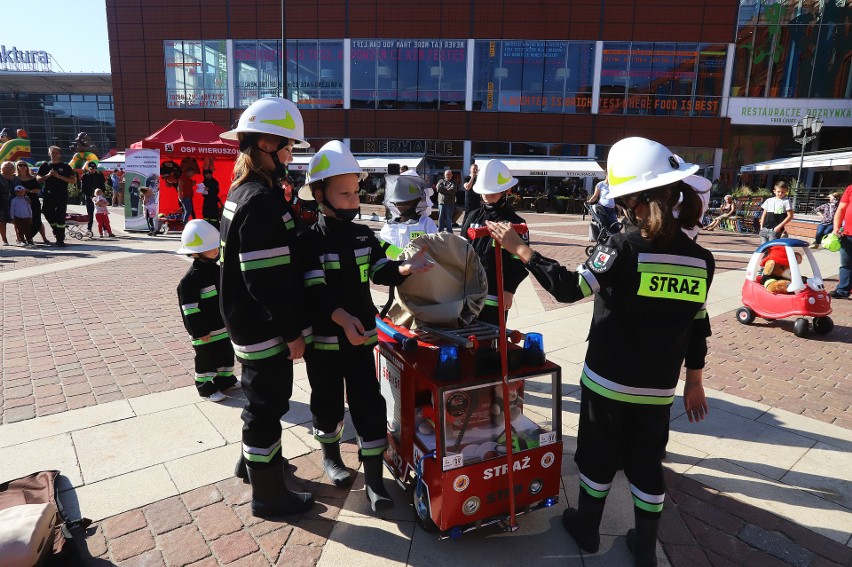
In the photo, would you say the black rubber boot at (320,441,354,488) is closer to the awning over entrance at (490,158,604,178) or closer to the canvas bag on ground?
the canvas bag on ground

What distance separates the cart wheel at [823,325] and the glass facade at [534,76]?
2717 cm

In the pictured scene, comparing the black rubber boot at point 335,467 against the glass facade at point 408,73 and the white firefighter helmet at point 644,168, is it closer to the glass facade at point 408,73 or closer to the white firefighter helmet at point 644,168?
the white firefighter helmet at point 644,168

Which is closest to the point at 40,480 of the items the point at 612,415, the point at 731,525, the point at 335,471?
the point at 335,471

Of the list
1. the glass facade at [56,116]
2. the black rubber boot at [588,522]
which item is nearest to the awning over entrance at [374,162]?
the black rubber boot at [588,522]

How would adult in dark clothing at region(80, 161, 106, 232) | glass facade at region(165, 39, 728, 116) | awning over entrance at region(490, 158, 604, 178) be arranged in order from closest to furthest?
adult in dark clothing at region(80, 161, 106, 232) → awning over entrance at region(490, 158, 604, 178) → glass facade at region(165, 39, 728, 116)

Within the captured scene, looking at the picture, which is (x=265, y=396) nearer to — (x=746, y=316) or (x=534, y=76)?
(x=746, y=316)

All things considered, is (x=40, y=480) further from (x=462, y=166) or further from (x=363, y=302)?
(x=462, y=166)

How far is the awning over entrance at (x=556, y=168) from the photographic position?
27.8 meters

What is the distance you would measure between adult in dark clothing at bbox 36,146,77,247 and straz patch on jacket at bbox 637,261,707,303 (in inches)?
554

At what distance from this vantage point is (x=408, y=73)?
3164 cm

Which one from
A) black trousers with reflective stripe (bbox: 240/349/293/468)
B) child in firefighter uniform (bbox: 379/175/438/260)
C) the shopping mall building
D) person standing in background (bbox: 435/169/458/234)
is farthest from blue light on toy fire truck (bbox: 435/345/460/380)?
the shopping mall building

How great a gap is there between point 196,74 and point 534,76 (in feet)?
72.6

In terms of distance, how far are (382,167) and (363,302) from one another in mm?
26182

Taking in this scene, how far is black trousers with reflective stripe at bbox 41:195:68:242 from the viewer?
40.8 ft
